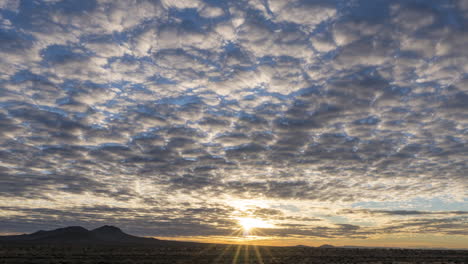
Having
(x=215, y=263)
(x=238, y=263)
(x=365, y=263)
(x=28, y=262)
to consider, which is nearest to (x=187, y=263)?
(x=215, y=263)

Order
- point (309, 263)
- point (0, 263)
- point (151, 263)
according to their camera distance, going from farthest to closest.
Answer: point (309, 263), point (151, 263), point (0, 263)

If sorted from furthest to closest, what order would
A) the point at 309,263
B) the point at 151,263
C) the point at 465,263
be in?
the point at 465,263, the point at 309,263, the point at 151,263

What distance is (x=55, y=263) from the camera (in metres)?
50.2

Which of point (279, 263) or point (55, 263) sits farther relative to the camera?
point (279, 263)

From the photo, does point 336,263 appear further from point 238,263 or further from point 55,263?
point 55,263

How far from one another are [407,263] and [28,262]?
63126mm

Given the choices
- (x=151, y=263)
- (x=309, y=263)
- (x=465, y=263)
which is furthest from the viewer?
(x=465, y=263)

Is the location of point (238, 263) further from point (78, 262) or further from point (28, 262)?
point (28, 262)

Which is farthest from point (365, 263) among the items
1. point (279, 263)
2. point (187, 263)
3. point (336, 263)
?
point (187, 263)

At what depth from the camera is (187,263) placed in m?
53.2

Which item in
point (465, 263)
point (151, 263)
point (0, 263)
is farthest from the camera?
point (465, 263)

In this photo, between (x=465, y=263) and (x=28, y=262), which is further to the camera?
(x=465, y=263)

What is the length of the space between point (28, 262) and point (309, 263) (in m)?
44.3

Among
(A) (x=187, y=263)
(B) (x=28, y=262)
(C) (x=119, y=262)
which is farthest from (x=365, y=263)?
(B) (x=28, y=262)
